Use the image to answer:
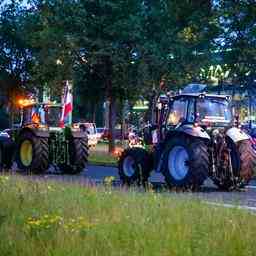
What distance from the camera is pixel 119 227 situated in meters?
7.78

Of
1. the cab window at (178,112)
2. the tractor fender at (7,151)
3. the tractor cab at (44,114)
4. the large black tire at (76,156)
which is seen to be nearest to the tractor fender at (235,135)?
the cab window at (178,112)

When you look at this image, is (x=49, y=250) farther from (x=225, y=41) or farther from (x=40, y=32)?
(x=40, y=32)

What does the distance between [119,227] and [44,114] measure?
54.8 ft

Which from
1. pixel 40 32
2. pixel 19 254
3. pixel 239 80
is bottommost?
pixel 19 254

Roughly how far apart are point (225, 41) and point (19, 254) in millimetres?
17146

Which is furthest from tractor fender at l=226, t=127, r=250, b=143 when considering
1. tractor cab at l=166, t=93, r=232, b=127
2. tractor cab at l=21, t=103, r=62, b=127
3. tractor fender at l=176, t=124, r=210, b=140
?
tractor cab at l=21, t=103, r=62, b=127

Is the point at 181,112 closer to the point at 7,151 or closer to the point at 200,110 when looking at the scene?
the point at 200,110

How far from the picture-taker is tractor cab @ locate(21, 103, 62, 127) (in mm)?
24078

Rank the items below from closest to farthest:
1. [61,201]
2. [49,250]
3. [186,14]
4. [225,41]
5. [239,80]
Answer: [49,250] → [61,201] → [186,14] → [225,41] → [239,80]

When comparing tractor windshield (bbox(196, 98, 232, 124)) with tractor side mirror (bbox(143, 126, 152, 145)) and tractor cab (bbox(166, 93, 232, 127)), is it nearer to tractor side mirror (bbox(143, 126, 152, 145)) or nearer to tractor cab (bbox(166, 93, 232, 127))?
tractor cab (bbox(166, 93, 232, 127))

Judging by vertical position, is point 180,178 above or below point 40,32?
below

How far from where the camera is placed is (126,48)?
31.3 metres

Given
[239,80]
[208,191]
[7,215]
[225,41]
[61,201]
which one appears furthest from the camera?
[239,80]

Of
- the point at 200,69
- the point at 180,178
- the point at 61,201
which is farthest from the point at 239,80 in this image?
the point at 61,201
